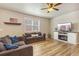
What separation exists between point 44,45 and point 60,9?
3.36 feet

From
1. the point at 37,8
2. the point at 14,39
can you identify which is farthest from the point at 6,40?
the point at 37,8

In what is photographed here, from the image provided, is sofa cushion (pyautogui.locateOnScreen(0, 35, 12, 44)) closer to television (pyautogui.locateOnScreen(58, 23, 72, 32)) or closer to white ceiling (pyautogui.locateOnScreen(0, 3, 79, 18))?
white ceiling (pyautogui.locateOnScreen(0, 3, 79, 18))

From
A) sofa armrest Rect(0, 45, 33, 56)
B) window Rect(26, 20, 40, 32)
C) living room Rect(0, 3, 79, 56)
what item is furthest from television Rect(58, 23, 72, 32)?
sofa armrest Rect(0, 45, 33, 56)

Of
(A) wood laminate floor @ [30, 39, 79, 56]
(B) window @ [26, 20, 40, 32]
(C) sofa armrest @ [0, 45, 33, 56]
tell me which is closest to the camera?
(C) sofa armrest @ [0, 45, 33, 56]

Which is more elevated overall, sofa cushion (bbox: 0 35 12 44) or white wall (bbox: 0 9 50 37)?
white wall (bbox: 0 9 50 37)

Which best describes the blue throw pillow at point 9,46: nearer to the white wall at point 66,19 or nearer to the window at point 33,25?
the window at point 33,25

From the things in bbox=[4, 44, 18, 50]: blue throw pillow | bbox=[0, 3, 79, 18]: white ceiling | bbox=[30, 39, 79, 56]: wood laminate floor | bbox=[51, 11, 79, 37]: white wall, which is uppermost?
bbox=[0, 3, 79, 18]: white ceiling

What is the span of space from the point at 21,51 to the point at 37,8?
1101 mm

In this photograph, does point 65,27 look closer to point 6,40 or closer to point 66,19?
point 66,19

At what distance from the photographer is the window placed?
124 inches

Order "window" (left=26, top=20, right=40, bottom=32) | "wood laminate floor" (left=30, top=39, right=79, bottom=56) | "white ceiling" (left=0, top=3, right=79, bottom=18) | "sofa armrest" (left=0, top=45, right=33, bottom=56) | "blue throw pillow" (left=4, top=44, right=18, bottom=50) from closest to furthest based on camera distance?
"sofa armrest" (left=0, top=45, right=33, bottom=56)
"blue throw pillow" (left=4, top=44, right=18, bottom=50)
"white ceiling" (left=0, top=3, right=79, bottom=18)
"wood laminate floor" (left=30, top=39, right=79, bottom=56)
"window" (left=26, top=20, right=40, bottom=32)

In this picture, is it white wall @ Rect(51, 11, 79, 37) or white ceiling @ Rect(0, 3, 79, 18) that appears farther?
white wall @ Rect(51, 11, 79, 37)

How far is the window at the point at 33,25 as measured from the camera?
3143 millimetres

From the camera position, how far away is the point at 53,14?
10.1 ft
